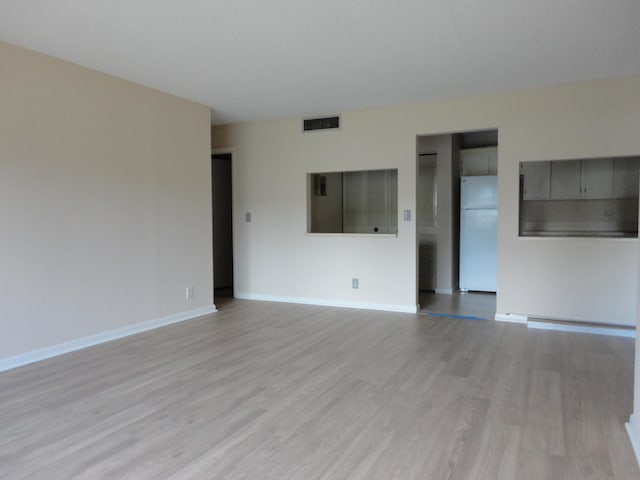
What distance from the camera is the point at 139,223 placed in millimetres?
4492

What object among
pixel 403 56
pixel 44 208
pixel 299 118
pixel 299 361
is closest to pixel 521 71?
pixel 403 56

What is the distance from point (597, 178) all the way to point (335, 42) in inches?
179

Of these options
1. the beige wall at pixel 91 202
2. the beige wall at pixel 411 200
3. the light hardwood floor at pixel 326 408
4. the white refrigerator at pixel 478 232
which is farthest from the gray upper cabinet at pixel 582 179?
the beige wall at pixel 91 202

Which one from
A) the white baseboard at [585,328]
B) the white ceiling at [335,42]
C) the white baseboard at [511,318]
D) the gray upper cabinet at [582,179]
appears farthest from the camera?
the gray upper cabinet at [582,179]

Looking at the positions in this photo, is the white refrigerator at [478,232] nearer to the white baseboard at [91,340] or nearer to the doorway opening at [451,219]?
the doorway opening at [451,219]

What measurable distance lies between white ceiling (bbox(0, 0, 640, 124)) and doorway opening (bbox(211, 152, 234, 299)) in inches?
105

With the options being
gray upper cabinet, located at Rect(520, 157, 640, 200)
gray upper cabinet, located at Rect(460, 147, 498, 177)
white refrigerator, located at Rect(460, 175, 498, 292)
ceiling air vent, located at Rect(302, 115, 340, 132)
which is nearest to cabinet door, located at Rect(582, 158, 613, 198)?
gray upper cabinet, located at Rect(520, 157, 640, 200)

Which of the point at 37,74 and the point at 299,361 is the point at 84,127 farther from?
the point at 299,361

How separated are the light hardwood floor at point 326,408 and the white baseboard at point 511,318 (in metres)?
0.42

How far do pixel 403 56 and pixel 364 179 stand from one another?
3.58 metres

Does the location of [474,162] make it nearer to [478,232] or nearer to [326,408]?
[478,232]

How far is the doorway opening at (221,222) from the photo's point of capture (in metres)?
7.30

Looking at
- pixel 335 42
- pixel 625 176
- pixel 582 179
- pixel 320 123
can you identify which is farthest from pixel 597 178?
pixel 335 42

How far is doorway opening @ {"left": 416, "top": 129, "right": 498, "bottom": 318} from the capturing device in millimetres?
6676
